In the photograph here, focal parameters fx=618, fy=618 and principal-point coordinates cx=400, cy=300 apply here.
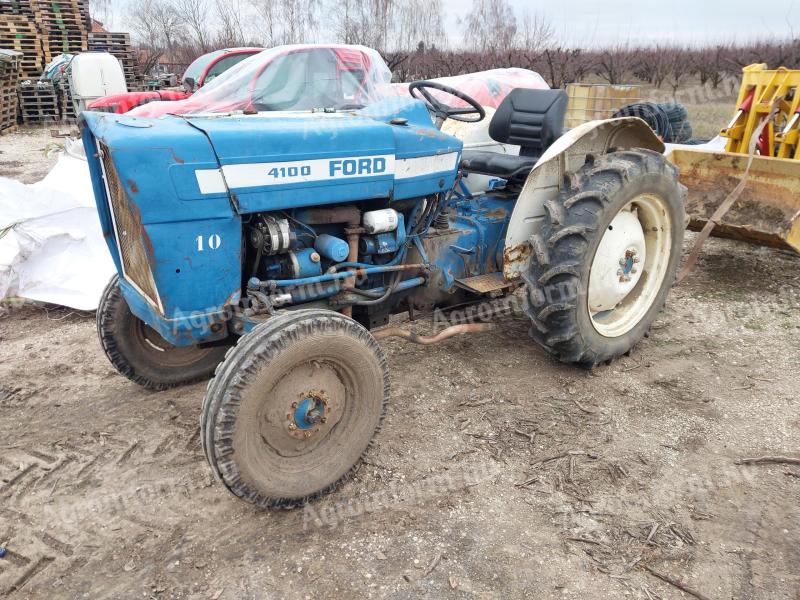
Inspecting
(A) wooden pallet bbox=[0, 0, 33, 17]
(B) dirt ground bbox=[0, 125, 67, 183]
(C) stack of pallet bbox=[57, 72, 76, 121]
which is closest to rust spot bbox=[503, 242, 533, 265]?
(B) dirt ground bbox=[0, 125, 67, 183]

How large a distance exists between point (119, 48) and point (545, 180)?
648 inches

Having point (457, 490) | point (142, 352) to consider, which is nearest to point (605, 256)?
point (457, 490)

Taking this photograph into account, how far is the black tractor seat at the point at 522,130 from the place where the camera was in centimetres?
347

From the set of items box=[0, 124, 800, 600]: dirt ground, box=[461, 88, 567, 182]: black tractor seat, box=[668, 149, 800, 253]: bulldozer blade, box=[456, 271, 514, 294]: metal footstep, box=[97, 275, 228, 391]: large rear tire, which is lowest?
box=[0, 124, 800, 600]: dirt ground

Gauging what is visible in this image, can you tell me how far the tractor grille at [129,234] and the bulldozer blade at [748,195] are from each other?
3.83 metres

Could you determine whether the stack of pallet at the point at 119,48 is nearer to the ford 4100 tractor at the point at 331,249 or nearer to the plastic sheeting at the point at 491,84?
the plastic sheeting at the point at 491,84

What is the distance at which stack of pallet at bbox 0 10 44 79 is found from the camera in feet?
45.8

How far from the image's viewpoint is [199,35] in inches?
1076

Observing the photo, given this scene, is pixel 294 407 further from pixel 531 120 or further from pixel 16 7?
pixel 16 7

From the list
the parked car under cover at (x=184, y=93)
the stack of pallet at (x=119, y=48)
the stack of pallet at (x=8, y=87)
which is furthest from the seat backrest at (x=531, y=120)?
the stack of pallet at (x=119, y=48)

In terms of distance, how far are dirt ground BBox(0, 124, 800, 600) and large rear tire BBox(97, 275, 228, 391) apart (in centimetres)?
10

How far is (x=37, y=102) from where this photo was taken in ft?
42.2

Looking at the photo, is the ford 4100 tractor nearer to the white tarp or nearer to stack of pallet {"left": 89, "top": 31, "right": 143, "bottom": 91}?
the white tarp

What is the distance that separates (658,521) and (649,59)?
24.4m
